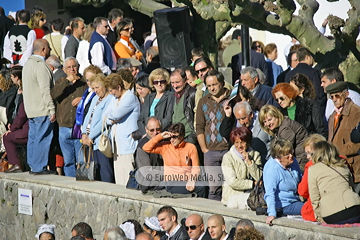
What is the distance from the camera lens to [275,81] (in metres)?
13.3

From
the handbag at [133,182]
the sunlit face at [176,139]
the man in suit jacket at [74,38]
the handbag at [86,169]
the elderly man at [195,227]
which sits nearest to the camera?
the elderly man at [195,227]

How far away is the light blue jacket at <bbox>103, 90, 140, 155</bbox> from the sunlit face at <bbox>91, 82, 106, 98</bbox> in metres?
0.41

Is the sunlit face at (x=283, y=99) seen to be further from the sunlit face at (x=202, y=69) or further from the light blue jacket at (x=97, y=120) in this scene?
the light blue jacket at (x=97, y=120)

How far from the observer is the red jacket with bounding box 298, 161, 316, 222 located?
805 centimetres

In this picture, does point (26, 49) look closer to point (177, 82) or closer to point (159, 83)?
point (159, 83)

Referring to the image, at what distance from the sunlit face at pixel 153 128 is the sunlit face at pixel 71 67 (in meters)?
2.45

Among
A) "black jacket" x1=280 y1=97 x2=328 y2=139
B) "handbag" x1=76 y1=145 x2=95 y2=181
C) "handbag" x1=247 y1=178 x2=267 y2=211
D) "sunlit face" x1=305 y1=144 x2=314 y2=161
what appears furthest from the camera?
"handbag" x1=76 y1=145 x2=95 y2=181

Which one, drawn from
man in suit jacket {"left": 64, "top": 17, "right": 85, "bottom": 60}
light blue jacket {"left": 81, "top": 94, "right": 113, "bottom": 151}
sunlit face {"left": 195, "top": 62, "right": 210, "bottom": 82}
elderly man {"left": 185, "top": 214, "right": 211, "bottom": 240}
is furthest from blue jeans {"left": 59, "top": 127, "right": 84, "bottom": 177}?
elderly man {"left": 185, "top": 214, "right": 211, "bottom": 240}

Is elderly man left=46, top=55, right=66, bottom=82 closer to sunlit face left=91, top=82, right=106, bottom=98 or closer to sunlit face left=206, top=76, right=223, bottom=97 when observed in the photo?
sunlit face left=91, top=82, right=106, bottom=98

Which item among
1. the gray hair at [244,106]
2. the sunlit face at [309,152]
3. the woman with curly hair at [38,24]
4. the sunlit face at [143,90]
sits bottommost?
the sunlit face at [309,152]

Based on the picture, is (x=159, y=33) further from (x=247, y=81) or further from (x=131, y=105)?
(x=247, y=81)

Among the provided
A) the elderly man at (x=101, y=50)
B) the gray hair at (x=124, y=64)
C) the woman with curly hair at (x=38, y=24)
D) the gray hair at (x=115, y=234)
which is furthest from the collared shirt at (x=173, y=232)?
the woman with curly hair at (x=38, y=24)

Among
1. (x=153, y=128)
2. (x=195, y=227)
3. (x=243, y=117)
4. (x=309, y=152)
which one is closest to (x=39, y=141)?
(x=153, y=128)

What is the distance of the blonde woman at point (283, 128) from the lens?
882cm
